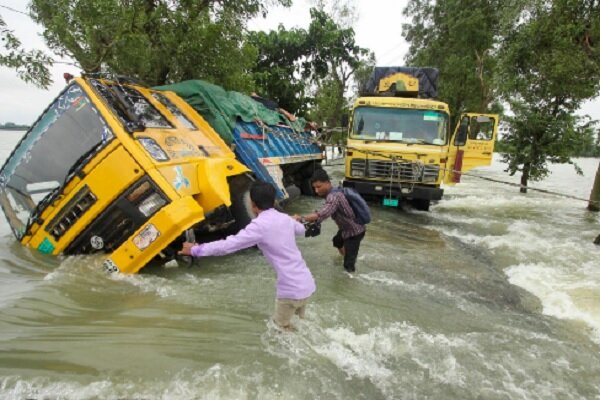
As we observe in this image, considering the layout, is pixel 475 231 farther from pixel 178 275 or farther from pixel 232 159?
pixel 178 275

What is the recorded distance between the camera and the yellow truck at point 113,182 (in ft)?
14.7

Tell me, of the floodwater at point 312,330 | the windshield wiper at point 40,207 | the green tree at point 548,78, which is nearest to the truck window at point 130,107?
the windshield wiper at point 40,207

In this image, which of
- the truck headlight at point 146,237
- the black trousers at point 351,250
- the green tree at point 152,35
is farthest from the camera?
the green tree at point 152,35

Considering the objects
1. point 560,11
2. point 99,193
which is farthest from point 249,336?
point 560,11

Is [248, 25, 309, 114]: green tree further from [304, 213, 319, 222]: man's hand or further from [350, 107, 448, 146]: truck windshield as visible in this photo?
[304, 213, 319, 222]: man's hand

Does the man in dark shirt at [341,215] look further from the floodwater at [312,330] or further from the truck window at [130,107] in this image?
the truck window at [130,107]

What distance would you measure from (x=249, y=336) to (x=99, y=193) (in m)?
2.34

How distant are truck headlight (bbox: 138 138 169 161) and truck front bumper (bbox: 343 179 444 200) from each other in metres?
5.36

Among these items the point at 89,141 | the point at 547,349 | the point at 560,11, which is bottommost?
the point at 547,349

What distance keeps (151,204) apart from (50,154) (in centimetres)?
159

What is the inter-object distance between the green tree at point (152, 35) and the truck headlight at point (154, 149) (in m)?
3.75

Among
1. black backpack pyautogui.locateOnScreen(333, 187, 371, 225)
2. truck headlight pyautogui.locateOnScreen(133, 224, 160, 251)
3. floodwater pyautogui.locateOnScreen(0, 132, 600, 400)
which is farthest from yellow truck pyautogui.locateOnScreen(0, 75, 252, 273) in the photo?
black backpack pyautogui.locateOnScreen(333, 187, 371, 225)

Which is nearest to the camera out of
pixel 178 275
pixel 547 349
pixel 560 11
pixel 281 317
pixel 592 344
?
pixel 281 317

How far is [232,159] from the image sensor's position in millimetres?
5953
